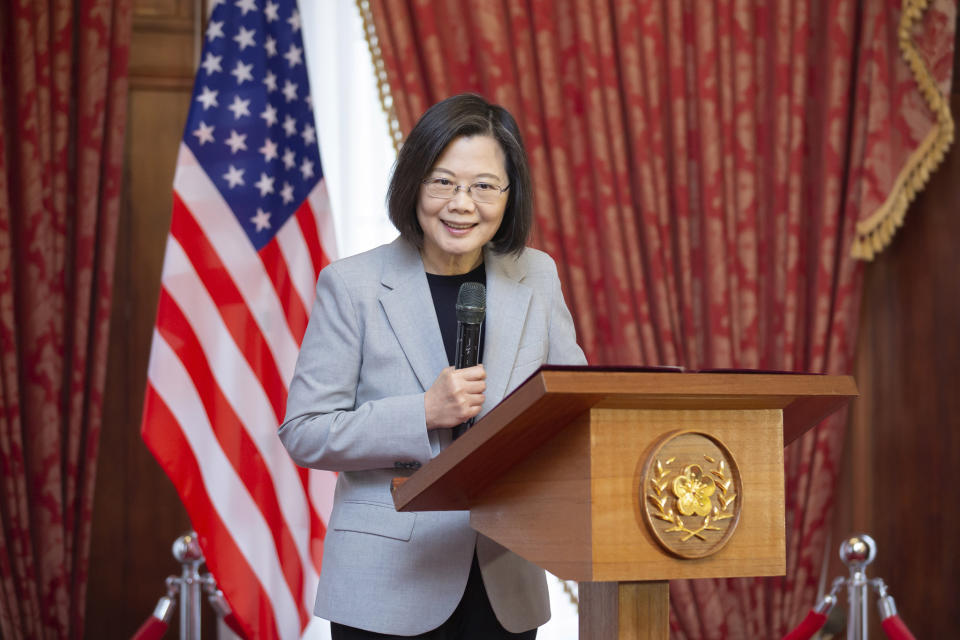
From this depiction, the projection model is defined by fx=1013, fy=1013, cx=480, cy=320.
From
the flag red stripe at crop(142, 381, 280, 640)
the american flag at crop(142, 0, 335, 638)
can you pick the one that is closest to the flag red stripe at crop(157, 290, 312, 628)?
the american flag at crop(142, 0, 335, 638)

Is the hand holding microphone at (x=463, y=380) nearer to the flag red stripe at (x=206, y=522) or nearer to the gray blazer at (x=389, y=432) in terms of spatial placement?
the gray blazer at (x=389, y=432)

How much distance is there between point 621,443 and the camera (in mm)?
1336

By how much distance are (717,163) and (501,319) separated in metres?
2.38

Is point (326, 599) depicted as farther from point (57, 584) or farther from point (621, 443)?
point (57, 584)

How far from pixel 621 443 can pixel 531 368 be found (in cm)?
59

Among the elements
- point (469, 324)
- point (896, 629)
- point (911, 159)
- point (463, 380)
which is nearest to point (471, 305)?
point (469, 324)

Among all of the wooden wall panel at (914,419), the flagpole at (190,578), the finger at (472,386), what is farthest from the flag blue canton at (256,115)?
the wooden wall panel at (914,419)

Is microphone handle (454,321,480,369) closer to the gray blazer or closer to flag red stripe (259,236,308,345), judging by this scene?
the gray blazer

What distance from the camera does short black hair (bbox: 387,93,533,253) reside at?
187 centimetres

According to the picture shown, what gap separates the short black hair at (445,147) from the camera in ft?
6.14

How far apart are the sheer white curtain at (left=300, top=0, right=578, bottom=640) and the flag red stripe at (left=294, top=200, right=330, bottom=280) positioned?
0.25m

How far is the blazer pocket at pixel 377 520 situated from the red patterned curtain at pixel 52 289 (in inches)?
85.1

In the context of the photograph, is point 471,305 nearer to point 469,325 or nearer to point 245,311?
point 469,325

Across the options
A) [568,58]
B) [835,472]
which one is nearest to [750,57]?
[568,58]
